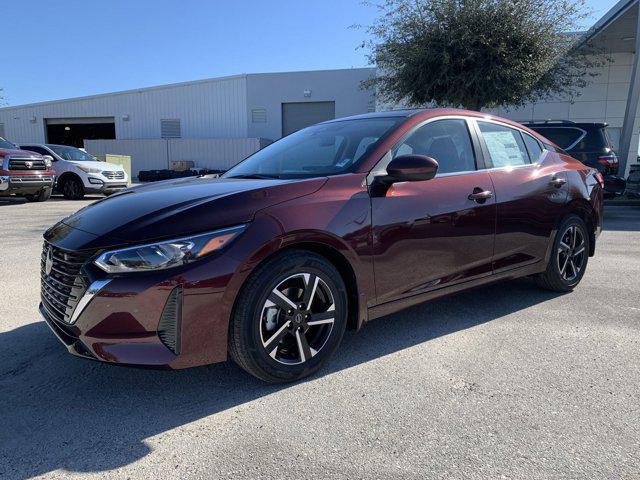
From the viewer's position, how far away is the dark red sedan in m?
2.40

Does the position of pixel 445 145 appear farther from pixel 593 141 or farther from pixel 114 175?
pixel 114 175

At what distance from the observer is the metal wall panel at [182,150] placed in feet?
94.9

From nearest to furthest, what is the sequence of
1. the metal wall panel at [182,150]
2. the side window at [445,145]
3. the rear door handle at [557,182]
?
the side window at [445,145] → the rear door handle at [557,182] → the metal wall panel at [182,150]

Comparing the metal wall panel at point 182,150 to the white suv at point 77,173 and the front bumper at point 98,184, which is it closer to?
the white suv at point 77,173

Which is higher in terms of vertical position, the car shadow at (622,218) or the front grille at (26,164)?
the front grille at (26,164)

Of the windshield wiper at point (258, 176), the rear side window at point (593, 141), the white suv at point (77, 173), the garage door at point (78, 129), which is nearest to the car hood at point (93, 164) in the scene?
the white suv at point (77, 173)

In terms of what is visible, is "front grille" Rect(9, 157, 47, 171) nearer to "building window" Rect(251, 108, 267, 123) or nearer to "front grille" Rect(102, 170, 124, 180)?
"front grille" Rect(102, 170, 124, 180)

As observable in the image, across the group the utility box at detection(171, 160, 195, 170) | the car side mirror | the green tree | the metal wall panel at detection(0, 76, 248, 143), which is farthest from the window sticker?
the metal wall panel at detection(0, 76, 248, 143)

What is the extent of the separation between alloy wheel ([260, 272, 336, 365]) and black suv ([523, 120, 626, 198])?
855cm

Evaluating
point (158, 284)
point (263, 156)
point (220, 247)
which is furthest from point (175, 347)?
point (263, 156)

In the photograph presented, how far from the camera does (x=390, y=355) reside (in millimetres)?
3250

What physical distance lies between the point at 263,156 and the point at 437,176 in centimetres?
143

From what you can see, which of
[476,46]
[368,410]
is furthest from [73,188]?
[368,410]

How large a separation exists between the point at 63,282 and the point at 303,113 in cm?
2878
